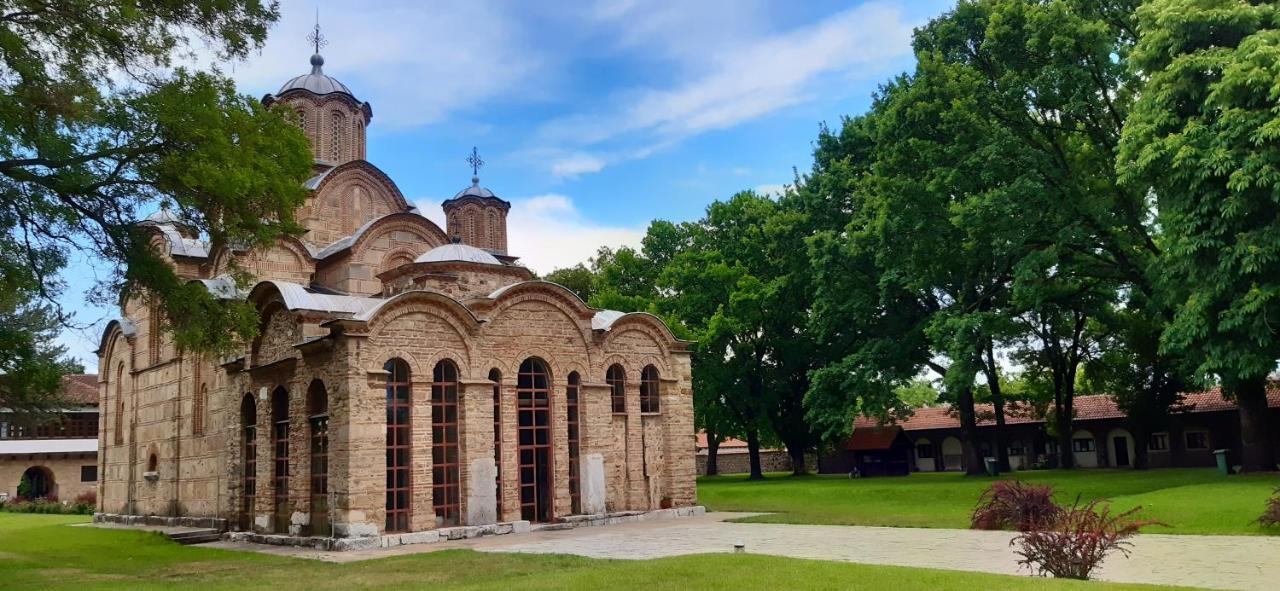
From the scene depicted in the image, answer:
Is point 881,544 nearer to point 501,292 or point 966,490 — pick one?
point 501,292

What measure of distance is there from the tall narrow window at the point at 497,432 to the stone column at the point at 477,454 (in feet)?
0.64

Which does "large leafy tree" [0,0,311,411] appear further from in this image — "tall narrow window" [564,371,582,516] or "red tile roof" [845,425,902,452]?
"red tile roof" [845,425,902,452]

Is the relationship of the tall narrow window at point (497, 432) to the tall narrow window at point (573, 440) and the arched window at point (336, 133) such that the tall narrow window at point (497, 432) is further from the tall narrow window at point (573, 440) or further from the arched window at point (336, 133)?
the arched window at point (336, 133)

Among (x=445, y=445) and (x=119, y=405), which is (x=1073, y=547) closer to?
(x=445, y=445)

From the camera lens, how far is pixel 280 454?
19.6 meters

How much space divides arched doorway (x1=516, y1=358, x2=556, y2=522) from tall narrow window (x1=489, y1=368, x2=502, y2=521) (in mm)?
439

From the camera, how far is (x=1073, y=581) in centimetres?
904

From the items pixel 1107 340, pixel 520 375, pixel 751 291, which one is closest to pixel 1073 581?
pixel 520 375

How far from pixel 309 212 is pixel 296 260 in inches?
75.2

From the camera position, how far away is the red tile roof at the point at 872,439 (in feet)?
137

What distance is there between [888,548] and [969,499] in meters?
10.4

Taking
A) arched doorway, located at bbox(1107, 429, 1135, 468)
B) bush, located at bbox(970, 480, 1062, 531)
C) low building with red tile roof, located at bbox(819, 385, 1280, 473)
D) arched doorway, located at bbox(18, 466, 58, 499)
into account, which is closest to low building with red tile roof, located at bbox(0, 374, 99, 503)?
arched doorway, located at bbox(18, 466, 58, 499)

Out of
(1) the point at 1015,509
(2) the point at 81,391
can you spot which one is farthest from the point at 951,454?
(2) the point at 81,391

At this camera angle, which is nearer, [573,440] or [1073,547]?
[1073,547]
